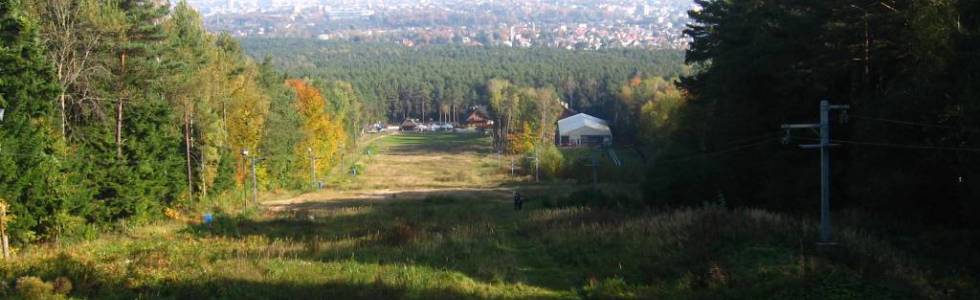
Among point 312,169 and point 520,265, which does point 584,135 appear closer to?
point 312,169

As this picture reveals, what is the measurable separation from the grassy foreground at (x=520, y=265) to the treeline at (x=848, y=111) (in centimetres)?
226

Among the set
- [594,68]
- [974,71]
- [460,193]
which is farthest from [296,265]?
[594,68]

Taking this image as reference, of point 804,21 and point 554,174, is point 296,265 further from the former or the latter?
point 554,174

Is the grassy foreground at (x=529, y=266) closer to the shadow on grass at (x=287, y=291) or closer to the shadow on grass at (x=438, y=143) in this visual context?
the shadow on grass at (x=287, y=291)

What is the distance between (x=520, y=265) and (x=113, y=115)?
21.6 m

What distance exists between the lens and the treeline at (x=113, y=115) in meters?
24.7

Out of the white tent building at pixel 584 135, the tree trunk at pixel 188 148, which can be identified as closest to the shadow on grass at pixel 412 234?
the tree trunk at pixel 188 148

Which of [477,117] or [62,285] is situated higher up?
[477,117]

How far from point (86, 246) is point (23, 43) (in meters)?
6.39

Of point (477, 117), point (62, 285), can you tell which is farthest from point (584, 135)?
point (62, 285)

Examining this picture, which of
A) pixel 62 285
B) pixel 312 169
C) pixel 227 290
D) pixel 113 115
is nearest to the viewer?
pixel 227 290

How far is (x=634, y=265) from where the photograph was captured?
54.2 ft

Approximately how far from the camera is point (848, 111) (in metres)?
24.2

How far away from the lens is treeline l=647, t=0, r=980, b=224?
58.6 ft
